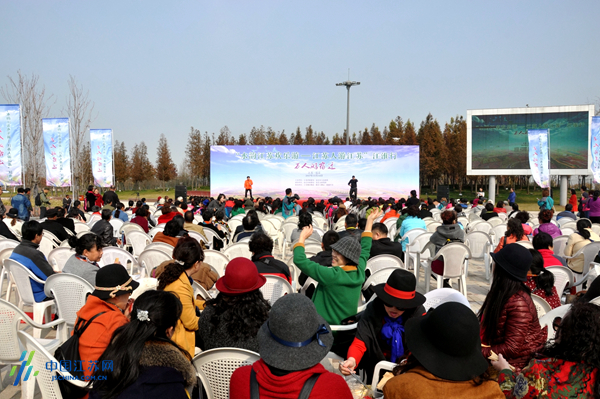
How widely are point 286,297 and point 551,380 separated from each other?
1141 millimetres

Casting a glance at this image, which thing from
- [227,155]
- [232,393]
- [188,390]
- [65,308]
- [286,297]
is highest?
[227,155]

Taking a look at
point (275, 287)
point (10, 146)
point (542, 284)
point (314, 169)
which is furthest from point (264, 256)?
point (314, 169)

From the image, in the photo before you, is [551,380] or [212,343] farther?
[212,343]

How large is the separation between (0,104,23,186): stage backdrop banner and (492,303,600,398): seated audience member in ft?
44.3

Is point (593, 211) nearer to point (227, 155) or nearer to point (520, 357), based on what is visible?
point (520, 357)

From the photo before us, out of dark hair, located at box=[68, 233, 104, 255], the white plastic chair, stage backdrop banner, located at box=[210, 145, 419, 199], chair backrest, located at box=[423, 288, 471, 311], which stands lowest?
the white plastic chair

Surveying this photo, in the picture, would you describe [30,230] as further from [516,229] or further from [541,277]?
[516,229]

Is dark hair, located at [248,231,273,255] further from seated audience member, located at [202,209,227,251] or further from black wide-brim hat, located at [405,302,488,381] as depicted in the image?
seated audience member, located at [202,209,227,251]

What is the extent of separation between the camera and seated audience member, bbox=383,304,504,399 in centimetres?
137

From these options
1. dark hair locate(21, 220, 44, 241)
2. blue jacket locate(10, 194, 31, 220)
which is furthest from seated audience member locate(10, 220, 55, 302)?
blue jacket locate(10, 194, 31, 220)

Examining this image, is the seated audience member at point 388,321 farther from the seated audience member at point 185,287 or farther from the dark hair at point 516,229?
the dark hair at point 516,229

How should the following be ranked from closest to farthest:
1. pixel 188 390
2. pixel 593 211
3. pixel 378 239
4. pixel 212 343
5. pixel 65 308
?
1. pixel 188 390
2. pixel 212 343
3. pixel 65 308
4. pixel 378 239
5. pixel 593 211

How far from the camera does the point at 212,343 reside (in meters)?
2.19

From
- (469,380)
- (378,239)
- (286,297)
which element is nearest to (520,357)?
(469,380)
